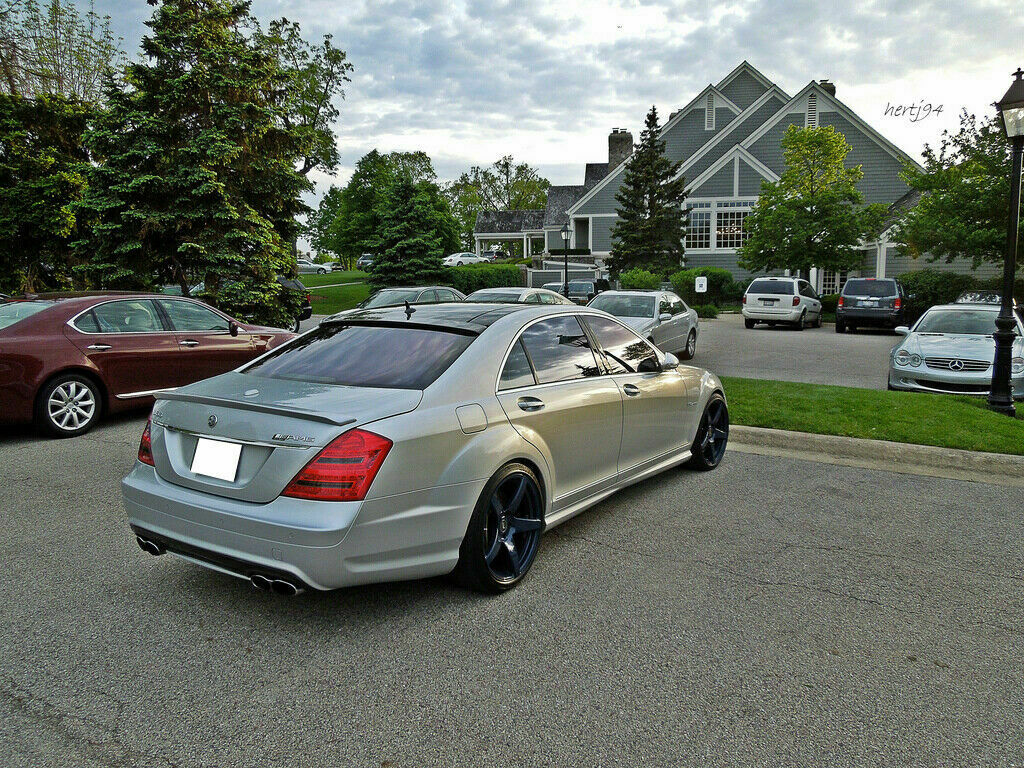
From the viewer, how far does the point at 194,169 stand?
15.4 m

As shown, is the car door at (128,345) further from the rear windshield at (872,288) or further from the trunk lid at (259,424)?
the rear windshield at (872,288)

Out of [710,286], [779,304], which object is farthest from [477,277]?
[779,304]

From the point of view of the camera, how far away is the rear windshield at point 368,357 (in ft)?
12.7

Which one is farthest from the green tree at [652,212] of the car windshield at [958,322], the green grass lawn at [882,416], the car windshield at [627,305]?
the green grass lawn at [882,416]

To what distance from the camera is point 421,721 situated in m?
2.80

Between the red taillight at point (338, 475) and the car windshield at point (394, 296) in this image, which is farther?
the car windshield at point (394, 296)

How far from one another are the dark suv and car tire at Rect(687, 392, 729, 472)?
735 inches

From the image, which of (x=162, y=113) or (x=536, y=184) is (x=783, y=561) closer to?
(x=162, y=113)

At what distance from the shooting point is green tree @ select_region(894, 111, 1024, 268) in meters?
22.1

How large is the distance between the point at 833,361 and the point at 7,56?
2447cm

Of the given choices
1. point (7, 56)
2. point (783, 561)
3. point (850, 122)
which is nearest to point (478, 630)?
point (783, 561)

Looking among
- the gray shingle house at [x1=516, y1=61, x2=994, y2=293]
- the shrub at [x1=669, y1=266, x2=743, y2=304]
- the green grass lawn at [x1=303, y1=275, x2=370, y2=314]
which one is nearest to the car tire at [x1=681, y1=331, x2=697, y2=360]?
the shrub at [x1=669, y1=266, x2=743, y2=304]

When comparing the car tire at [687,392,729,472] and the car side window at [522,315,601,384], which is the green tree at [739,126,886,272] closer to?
the car tire at [687,392,729,472]

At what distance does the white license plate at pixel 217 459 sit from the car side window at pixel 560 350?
5.87 feet
